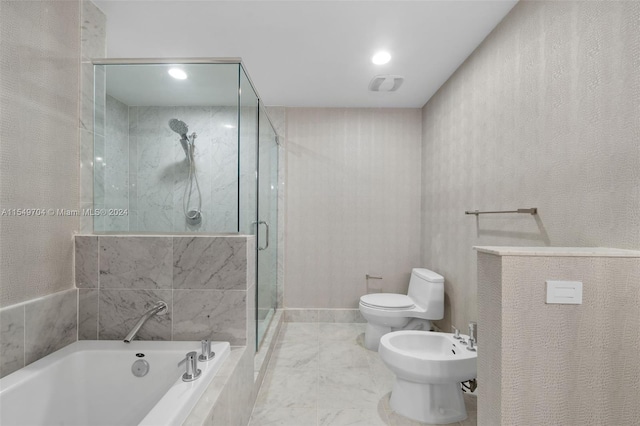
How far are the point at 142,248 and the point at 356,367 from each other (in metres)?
1.73

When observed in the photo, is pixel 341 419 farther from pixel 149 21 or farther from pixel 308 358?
pixel 149 21

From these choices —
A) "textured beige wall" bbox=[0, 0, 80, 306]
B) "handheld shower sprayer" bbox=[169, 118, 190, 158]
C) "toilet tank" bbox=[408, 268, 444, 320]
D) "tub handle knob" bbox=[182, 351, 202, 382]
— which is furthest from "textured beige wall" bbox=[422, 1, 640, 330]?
"textured beige wall" bbox=[0, 0, 80, 306]

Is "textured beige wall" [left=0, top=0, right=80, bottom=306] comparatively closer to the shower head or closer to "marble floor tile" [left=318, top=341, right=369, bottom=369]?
the shower head

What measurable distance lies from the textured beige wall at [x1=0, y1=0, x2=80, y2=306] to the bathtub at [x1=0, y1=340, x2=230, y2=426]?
1.07 feet

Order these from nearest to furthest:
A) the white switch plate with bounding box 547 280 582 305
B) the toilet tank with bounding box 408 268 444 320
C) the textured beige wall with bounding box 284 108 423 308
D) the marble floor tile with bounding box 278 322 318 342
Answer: the white switch plate with bounding box 547 280 582 305
the toilet tank with bounding box 408 268 444 320
the marble floor tile with bounding box 278 322 318 342
the textured beige wall with bounding box 284 108 423 308

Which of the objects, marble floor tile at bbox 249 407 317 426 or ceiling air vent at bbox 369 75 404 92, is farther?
ceiling air vent at bbox 369 75 404 92

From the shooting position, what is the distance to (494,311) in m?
1.07

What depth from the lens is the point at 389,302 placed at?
8.80 feet

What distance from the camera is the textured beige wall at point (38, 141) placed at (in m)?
1.24

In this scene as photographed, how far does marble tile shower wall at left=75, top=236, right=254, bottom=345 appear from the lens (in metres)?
1.61

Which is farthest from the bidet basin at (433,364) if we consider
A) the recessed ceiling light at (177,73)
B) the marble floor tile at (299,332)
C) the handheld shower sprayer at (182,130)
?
the recessed ceiling light at (177,73)

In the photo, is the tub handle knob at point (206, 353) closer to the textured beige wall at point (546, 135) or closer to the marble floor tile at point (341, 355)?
the marble floor tile at point (341, 355)

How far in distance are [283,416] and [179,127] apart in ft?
5.65

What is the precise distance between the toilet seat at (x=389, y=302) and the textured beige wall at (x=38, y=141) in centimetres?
207
